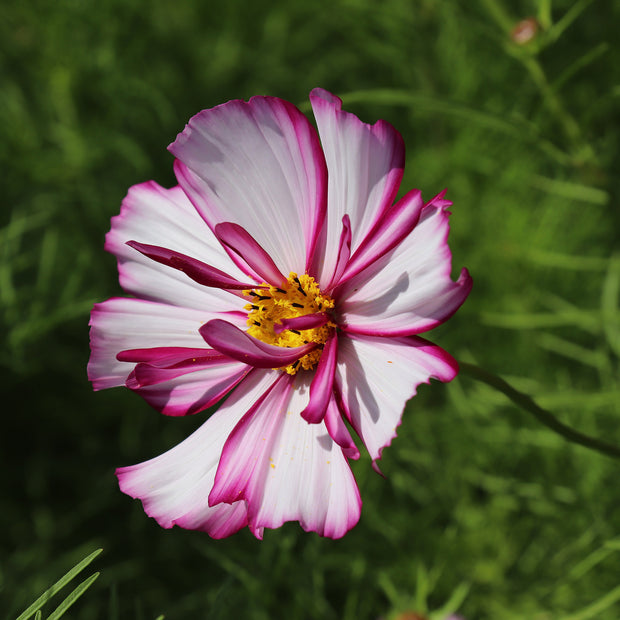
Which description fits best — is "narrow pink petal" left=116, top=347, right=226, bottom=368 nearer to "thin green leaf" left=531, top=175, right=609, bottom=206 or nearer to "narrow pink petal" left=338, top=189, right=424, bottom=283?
"narrow pink petal" left=338, top=189, right=424, bottom=283

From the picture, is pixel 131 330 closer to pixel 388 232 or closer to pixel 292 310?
pixel 292 310

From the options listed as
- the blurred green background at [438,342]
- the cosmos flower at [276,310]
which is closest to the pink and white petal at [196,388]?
the cosmos flower at [276,310]

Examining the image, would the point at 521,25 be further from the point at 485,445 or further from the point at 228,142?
the point at 485,445

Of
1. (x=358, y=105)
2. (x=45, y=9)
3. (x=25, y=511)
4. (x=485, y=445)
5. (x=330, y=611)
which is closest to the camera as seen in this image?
(x=330, y=611)

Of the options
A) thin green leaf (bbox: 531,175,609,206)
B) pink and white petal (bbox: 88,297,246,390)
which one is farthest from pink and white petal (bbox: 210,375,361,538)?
thin green leaf (bbox: 531,175,609,206)

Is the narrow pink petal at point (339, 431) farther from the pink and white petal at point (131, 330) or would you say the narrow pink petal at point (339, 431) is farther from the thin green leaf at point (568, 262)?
the thin green leaf at point (568, 262)

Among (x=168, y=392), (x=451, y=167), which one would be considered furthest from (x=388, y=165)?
(x=451, y=167)

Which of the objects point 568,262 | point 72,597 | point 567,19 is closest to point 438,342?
point 568,262
